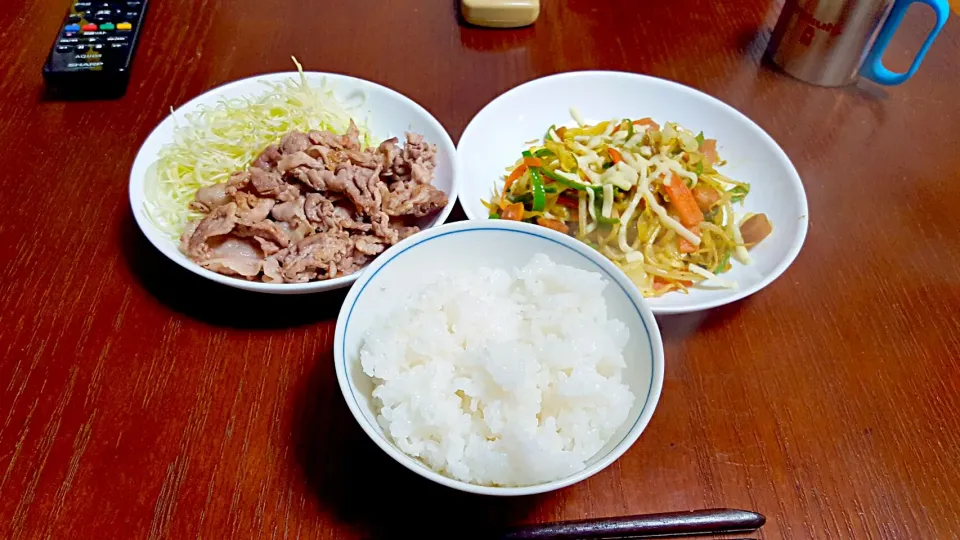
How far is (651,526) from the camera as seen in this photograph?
41.8 inches

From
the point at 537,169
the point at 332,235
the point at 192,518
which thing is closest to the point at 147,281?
the point at 332,235

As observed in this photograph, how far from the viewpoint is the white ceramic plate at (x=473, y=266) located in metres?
0.93

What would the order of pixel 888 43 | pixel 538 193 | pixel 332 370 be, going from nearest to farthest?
pixel 332 370 → pixel 538 193 → pixel 888 43

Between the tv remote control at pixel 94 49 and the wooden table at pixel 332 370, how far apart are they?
2.8 inches

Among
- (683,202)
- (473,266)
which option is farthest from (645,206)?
(473,266)

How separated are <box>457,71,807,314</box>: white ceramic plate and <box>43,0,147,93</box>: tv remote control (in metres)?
1.11

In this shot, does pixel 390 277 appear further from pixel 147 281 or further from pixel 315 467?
pixel 147 281

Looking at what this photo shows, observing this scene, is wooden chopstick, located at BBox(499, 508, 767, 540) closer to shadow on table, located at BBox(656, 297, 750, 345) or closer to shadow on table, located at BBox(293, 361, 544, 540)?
shadow on table, located at BBox(293, 361, 544, 540)

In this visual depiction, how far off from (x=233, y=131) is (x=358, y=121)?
335 millimetres

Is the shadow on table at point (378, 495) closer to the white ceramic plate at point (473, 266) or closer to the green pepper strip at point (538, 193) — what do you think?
the white ceramic plate at point (473, 266)

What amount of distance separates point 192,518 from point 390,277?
548 millimetres

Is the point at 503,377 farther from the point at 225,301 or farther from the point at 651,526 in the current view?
the point at 225,301

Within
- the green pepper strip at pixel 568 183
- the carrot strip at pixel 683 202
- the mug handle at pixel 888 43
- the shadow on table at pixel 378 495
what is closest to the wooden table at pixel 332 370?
the shadow on table at pixel 378 495

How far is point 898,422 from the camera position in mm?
1252
